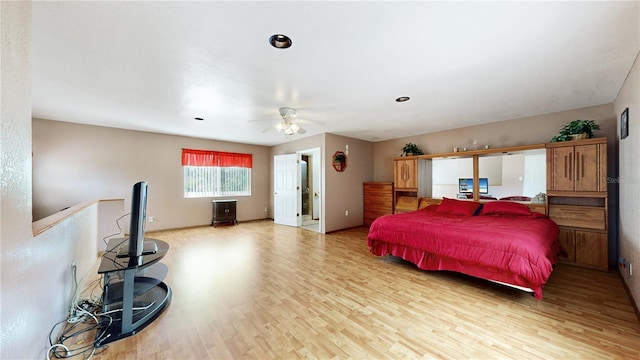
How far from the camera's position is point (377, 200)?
5.90 meters

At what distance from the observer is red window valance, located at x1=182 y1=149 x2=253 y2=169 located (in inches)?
226

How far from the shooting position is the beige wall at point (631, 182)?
2100 mm

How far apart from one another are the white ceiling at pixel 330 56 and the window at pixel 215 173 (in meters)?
2.25

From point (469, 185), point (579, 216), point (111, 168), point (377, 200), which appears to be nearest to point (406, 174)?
point (377, 200)

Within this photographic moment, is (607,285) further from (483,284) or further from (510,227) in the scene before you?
(483,284)

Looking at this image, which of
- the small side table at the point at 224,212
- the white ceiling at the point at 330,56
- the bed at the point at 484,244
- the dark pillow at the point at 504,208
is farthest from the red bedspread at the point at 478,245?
the small side table at the point at 224,212

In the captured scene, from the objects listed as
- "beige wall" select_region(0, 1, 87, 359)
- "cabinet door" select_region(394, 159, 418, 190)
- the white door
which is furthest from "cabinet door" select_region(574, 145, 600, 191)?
"beige wall" select_region(0, 1, 87, 359)

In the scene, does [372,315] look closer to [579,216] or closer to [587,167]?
[579,216]

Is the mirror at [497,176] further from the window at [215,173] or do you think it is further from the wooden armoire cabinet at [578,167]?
the window at [215,173]

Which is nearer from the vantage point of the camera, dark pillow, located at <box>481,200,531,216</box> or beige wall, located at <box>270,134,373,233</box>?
dark pillow, located at <box>481,200,531,216</box>

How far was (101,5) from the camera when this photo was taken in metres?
1.47

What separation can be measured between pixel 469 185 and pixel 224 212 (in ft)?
19.1

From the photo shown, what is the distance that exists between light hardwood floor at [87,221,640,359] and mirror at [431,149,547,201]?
52.1 inches

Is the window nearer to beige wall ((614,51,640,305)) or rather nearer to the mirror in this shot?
the mirror
